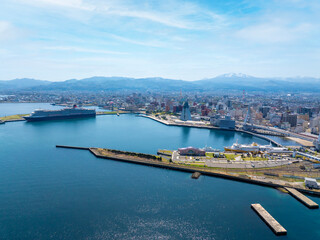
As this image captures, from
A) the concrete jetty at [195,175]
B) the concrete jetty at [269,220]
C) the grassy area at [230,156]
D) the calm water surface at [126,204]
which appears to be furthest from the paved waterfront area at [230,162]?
the concrete jetty at [269,220]

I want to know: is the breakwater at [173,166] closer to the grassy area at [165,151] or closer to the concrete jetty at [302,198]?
the concrete jetty at [302,198]

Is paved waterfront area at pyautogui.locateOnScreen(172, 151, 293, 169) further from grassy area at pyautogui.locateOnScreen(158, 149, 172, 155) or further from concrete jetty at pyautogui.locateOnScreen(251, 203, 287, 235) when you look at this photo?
concrete jetty at pyautogui.locateOnScreen(251, 203, 287, 235)

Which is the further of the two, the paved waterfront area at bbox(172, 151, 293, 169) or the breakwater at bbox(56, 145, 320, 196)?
the paved waterfront area at bbox(172, 151, 293, 169)

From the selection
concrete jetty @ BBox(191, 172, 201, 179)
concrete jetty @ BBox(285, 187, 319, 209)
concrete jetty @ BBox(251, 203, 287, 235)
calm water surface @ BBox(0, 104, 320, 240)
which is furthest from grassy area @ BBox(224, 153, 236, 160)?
concrete jetty @ BBox(251, 203, 287, 235)

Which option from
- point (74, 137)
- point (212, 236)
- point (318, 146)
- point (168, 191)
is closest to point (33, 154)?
point (74, 137)

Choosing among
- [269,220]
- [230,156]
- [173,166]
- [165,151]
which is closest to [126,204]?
[173,166]

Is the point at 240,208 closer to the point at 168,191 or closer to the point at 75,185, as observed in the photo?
the point at 168,191
